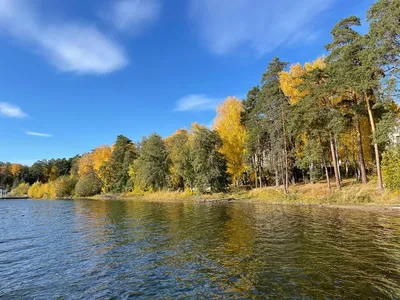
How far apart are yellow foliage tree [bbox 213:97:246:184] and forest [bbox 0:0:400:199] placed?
200mm

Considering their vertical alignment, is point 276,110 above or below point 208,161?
above

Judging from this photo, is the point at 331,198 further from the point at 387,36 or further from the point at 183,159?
the point at 183,159

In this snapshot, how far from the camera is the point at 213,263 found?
11211mm

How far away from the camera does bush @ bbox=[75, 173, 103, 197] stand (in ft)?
287

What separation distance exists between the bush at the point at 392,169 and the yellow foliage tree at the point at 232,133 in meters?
26.4

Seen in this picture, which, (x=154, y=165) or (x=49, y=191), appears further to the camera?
(x=49, y=191)

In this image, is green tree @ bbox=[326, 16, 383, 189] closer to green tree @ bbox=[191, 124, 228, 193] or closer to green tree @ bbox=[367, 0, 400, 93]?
green tree @ bbox=[367, 0, 400, 93]

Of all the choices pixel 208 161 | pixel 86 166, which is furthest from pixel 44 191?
pixel 208 161

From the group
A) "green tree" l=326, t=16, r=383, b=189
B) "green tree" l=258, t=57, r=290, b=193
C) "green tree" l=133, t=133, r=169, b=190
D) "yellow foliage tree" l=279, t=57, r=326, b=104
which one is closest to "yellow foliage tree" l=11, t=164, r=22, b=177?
"green tree" l=133, t=133, r=169, b=190

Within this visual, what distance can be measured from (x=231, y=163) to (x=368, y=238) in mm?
38030

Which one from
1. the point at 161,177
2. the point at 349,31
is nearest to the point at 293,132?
the point at 349,31

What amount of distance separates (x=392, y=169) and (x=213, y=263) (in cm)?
2302

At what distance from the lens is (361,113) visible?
31.1 meters

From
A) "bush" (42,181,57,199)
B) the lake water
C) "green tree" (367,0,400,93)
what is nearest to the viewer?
the lake water
